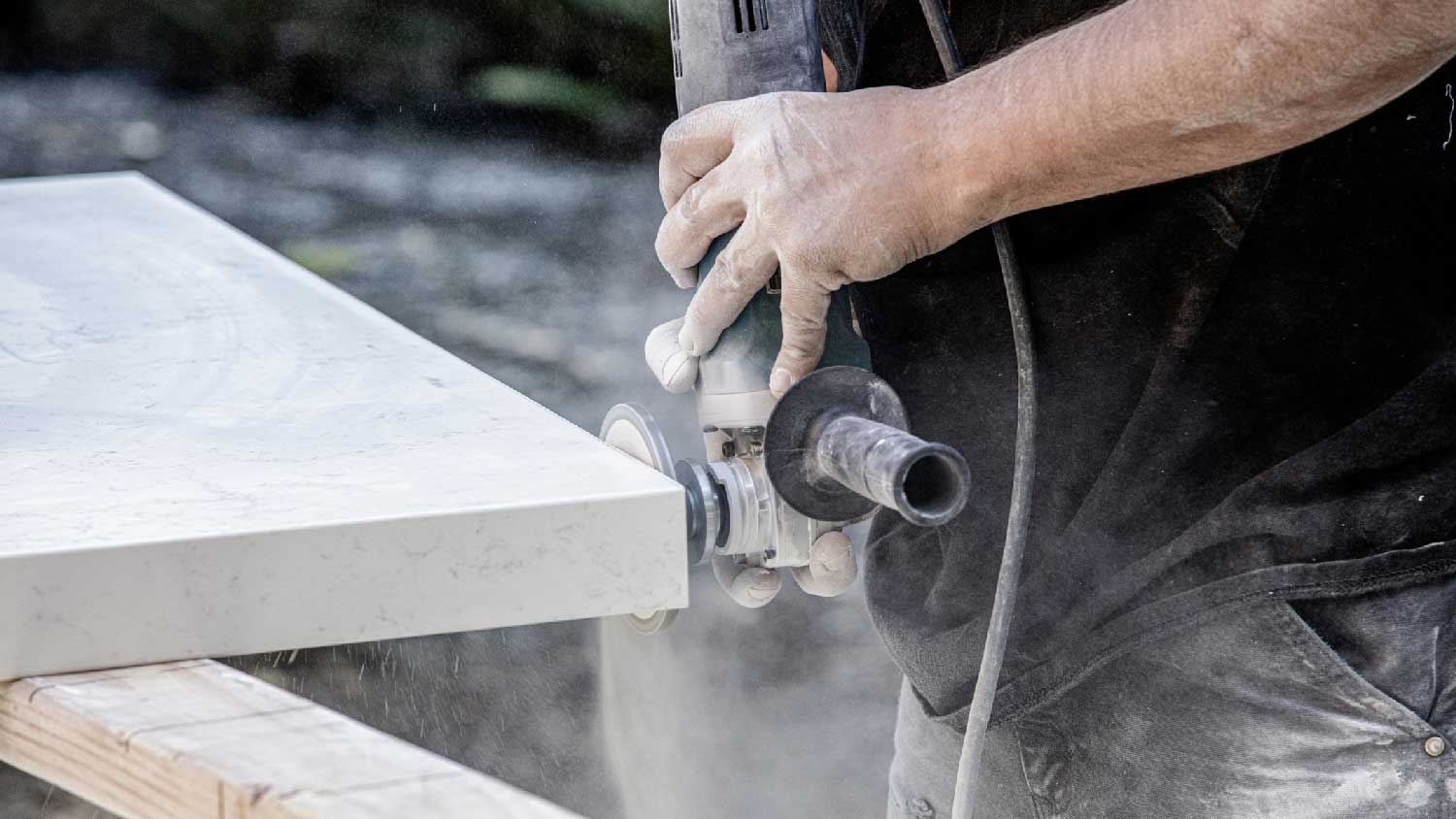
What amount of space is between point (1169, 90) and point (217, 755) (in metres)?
0.60

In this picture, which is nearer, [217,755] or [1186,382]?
[217,755]

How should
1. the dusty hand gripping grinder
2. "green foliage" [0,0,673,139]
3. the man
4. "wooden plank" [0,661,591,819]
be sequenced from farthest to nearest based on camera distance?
"green foliage" [0,0,673,139], the dusty hand gripping grinder, the man, "wooden plank" [0,661,591,819]

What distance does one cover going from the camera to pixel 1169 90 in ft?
2.29

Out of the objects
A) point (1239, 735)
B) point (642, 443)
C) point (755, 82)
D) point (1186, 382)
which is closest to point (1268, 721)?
point (1239, 735)

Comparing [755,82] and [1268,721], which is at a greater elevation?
[755,82]

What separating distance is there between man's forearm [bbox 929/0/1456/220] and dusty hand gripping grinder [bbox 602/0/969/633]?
165 millimetres

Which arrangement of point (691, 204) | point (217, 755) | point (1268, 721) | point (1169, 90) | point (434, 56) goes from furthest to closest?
point (434, 56) → point (691, 204) → point (1268, 721) → point (1169, 90) → point (217, 755)

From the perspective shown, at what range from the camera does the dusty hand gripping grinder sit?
0.88 metres

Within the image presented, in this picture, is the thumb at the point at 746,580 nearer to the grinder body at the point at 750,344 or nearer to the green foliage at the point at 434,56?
the grinder body at the point at 750,344

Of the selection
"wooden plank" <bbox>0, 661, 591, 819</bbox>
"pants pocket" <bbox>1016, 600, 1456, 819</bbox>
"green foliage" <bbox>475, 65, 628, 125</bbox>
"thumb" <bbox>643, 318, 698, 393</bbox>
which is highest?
"wooden plank" <bbox>0, 661, 591, 819</bbox>

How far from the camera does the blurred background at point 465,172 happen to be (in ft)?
7.86

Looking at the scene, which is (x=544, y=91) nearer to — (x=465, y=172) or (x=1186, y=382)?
(x=465, y=172)

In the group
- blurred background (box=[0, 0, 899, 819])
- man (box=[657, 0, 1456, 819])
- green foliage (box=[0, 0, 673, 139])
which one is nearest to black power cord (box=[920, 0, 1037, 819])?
man (box=[657, 0, 1456, 819])

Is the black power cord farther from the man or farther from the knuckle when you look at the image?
the knuckle
